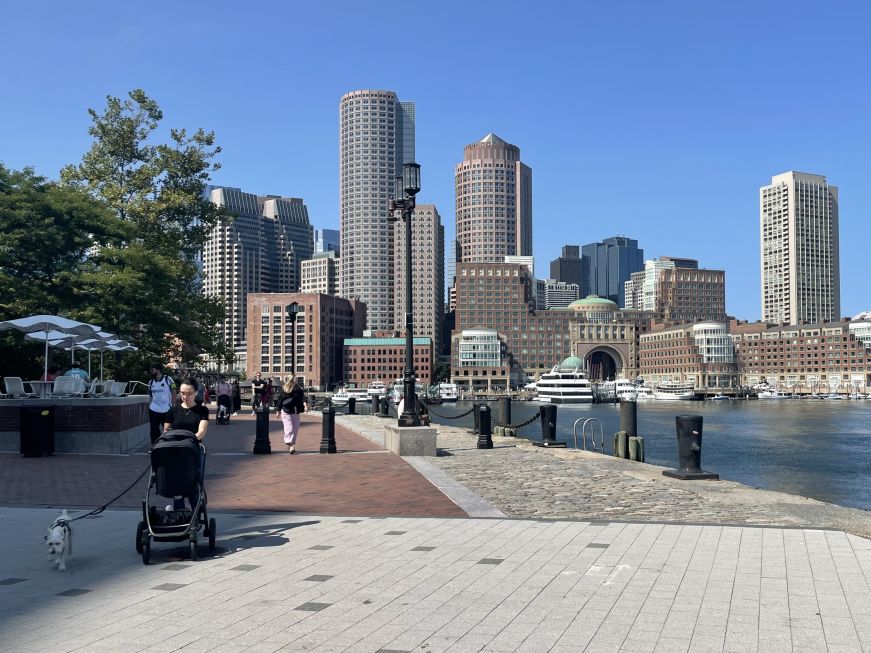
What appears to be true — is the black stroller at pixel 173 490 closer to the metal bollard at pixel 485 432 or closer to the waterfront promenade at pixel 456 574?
the waterfront promenade at pixel 456 574

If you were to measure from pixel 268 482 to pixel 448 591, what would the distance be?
828cm

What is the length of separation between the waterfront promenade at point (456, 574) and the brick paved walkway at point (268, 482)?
4.1 inches

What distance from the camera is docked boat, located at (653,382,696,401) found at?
174 metres

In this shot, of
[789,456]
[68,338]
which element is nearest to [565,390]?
[789,456]

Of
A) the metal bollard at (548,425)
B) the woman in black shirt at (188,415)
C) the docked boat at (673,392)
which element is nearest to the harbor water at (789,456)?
the metal bollard at (548,425)

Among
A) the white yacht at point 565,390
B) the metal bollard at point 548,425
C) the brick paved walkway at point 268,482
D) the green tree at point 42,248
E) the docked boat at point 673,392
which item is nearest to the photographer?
the brick paved walkway at point 268,482

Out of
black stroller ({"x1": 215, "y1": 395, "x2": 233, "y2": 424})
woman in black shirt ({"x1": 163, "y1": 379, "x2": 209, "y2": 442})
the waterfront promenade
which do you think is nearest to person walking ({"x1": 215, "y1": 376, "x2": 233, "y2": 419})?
black stroller ({"x1": 215, "y1": 395, "x2": 233, "y2": 424})

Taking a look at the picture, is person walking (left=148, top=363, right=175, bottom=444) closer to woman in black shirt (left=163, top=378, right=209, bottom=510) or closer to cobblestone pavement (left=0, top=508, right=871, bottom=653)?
cobblestone pavement (left=0, top=508, right=871, bottom=653)

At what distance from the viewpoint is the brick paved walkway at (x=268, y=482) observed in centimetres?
1218

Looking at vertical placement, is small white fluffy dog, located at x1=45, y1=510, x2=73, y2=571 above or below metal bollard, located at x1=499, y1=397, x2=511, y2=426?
above

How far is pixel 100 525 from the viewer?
1050 cm

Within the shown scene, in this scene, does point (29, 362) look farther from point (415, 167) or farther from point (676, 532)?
point (676, 532)

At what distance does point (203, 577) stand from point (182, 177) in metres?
39.0

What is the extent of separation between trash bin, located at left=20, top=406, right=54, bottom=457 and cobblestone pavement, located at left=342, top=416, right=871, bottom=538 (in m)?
9.22
